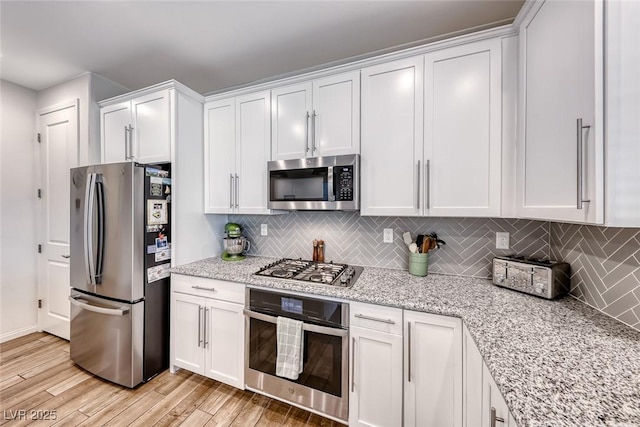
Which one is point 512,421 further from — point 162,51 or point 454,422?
point 162,51

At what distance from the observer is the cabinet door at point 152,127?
2086 mm

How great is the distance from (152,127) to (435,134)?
7.44 ft

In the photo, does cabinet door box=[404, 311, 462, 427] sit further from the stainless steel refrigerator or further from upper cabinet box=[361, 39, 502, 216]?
the stainless steel refrigerator

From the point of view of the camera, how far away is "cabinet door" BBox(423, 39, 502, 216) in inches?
58.9

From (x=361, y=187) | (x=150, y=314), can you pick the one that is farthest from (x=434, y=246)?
(x=150, y=314)

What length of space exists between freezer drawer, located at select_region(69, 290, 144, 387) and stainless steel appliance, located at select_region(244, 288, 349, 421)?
0.88m

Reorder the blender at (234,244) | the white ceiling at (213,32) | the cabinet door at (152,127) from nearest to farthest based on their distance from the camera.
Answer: the white ceiling at (213,32) < the cabinet door at (152,127) < the blender at (234,244)

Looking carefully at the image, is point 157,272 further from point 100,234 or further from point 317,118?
point 317,118

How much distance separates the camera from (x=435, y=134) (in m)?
1.61

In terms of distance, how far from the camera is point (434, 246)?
1.81 meters

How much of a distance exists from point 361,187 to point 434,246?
0.68 metres

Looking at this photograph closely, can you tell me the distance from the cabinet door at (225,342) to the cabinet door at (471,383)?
139 cm

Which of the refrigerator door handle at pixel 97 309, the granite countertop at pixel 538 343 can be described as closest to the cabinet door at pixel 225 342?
the granite countertop at pixel 538 343

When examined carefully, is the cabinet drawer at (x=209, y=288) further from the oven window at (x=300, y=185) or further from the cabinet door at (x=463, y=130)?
the cabinet door at (x=463, y=130)
